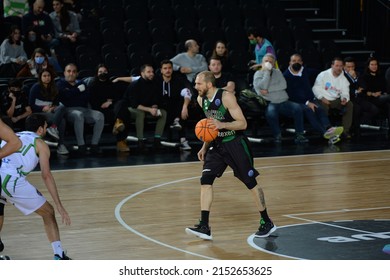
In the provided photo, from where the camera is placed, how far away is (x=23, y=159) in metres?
7.89

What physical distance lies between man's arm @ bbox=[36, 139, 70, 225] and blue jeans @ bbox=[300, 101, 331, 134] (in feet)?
29.2

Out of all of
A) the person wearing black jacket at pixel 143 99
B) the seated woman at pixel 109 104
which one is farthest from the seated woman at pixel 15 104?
the person wearing black jacket at pixel 143 99

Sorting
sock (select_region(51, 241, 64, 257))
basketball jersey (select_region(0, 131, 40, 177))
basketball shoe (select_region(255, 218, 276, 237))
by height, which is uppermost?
basketball jersey (select_region(0, 131, 40, 177))

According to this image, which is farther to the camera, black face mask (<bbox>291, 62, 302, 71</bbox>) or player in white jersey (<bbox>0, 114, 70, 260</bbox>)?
black face mask (<bbox>291, 62, 302, 71</bbox>)

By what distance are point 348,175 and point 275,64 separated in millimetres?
3950

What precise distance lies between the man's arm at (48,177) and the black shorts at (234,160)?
1.86m

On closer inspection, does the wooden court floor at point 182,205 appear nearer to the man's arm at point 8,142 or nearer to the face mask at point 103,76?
the man's arm at point 8,142

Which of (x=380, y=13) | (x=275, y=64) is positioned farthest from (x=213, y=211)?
(x=380, y=13)

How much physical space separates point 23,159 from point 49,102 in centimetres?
691

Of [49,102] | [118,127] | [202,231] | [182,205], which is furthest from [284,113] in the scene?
[202,231]

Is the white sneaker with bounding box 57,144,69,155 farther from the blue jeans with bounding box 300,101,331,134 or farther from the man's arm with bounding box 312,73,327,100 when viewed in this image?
the man's arm with bounding box 312,73,327,100

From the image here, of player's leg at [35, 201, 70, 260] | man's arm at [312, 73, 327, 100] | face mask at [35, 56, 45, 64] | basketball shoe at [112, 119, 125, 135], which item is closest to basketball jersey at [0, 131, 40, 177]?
player's leg at [35, 201, 70, 260]

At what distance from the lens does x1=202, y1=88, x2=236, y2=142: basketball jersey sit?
29.8ft

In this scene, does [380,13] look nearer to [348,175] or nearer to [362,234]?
[348,175]
